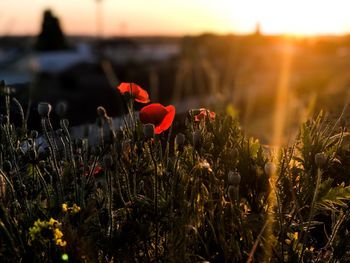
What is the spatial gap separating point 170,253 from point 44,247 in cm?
49

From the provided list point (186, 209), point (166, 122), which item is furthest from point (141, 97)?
point (186, 209)

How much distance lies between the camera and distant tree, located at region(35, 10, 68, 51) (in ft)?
109

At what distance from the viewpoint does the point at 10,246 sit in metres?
2.00

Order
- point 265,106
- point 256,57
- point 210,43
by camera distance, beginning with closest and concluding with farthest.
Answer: point 265,106 < point 256,57 < point 210,43

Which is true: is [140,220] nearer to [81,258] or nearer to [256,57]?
[81,258]

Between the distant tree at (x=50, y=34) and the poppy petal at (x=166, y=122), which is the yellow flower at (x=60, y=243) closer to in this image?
the poppy petal at (x=166, y=122)

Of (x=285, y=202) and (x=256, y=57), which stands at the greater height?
(x=285, y=202)

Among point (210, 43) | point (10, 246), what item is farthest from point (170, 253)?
point (210, 43)

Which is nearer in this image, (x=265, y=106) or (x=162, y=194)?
(x=162, y=194)

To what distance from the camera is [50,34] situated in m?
37.0

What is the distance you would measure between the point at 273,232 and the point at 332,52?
155 feet

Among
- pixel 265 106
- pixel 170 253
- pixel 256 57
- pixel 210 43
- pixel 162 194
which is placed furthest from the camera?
pixel 210 43

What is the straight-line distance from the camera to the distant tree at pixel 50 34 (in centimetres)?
3314

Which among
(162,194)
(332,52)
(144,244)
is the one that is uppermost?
(162,194)
